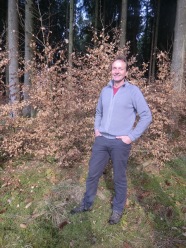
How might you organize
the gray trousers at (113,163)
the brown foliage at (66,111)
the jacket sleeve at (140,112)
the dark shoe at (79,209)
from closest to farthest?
the jacket sleeve at (140,112) < the gray trousers at (113,163) < the dark shoe at (79,209) < the brown foliage at (66,111)

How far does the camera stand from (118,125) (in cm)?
319

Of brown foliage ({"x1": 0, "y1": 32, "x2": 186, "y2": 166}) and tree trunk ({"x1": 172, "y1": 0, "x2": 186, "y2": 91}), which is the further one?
tree trunk ({"x1": 172, "y1": 0, "x2": 186, "y2": 91})

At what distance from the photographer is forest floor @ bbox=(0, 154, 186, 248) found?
313 centimetres

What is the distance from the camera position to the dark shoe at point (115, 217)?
133 inches

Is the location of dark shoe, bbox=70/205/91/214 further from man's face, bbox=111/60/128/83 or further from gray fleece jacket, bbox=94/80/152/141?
man's face, bbox=111/60/128/83

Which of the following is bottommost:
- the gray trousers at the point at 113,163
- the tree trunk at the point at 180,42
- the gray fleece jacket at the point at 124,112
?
the gray trousers at the point at 113,163

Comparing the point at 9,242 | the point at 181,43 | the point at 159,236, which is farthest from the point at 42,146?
the point at 181,43

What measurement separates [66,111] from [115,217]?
2.28 meters

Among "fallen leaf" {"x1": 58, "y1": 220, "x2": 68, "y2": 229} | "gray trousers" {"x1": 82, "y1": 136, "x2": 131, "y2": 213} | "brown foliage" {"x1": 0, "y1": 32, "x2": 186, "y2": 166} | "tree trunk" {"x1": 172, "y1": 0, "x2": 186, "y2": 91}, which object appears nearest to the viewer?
"gray trousers" {"x1": 82, "y1": 136, "x2": 131, "y2": 213}

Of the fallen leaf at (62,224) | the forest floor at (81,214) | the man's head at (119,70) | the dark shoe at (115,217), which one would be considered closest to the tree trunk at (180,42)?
the forest floor at (81,214)

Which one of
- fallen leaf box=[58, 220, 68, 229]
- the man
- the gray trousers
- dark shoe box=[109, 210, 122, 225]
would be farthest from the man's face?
fallen leaf box=[58, 220, 68, 229]

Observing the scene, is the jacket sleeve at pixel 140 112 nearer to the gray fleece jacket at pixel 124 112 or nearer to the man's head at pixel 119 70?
the gray fleece jacket at pixel 124 112

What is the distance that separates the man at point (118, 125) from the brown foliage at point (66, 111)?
4.53 feet

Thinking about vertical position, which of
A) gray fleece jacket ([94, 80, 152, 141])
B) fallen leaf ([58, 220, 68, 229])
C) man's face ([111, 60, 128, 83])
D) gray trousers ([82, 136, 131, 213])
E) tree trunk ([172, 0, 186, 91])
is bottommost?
fallen leaf ([58, 220, 68, 229])
